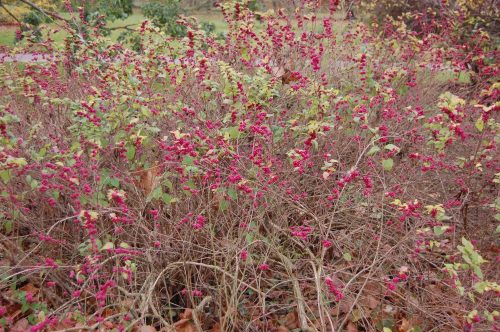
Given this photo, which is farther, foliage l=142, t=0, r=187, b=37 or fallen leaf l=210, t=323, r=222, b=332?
foliage l=142, t=0, r=187, b=37

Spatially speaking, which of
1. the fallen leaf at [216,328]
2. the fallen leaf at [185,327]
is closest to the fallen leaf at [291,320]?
the fallen leaf at [216,328]

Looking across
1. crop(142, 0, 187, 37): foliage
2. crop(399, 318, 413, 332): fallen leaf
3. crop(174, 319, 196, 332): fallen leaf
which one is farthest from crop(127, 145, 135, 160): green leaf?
crop(142, 0, 187, 37): foliage

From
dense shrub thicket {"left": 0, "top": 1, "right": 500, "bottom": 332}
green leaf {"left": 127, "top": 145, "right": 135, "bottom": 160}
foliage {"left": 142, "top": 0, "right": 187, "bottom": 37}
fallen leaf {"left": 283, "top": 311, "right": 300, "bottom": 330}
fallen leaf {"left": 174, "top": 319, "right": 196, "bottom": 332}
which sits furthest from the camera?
foliage {"left": 142, "top": 0, "right": 187, "bottom": 37}

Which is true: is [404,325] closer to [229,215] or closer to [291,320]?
[291,320]

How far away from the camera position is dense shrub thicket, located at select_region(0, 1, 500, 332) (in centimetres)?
250

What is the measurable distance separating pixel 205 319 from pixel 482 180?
2480mm

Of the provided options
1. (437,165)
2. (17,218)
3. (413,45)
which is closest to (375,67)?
(413,45)

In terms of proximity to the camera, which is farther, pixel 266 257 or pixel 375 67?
pixel 375 67

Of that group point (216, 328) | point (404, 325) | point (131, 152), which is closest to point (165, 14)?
point (131, 152)

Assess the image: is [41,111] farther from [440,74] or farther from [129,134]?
[440,74]

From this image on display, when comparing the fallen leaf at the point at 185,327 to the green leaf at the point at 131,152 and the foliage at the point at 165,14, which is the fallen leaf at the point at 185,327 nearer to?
the green leaf at the point at 131,152

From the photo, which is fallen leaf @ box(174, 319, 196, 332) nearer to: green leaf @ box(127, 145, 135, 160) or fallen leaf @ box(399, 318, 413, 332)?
green leaf @ box(127, 145, 135, 160)

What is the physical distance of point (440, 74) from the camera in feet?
21.1

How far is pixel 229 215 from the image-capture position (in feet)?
10.1
